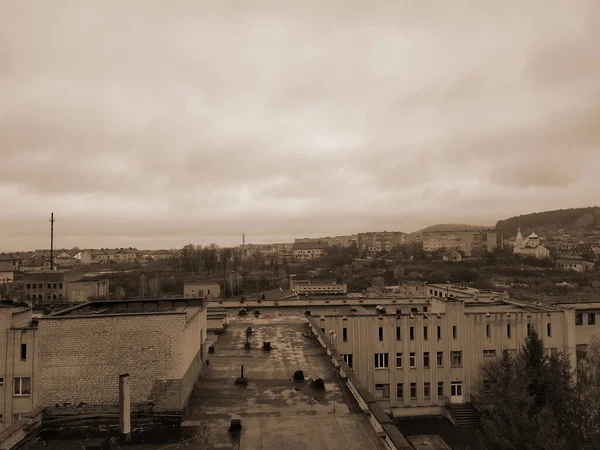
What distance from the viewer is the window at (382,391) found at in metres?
31.1

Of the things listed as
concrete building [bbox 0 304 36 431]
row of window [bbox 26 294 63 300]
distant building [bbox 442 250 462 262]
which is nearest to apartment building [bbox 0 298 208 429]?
concrete building [bbox 0 304 36 431]

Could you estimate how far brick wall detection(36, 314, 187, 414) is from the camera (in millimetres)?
14844

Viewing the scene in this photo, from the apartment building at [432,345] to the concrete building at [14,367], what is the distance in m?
18.2

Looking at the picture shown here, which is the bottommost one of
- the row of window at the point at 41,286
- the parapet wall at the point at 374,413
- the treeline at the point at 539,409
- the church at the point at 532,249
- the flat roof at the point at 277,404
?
the treeline at the point at 539,409

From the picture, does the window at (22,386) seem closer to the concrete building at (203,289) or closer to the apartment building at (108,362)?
the apartment building at (108,362)

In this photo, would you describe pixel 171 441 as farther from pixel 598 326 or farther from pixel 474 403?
pixel 598 326

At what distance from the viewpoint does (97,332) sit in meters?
15.0

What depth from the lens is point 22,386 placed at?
1838 cm

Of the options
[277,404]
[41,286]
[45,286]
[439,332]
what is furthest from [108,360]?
[41,286]

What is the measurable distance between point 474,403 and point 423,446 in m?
6.68

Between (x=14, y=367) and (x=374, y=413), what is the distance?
1457 centimetres

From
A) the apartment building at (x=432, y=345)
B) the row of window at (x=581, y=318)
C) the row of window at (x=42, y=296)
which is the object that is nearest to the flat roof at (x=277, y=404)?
the apartment building at (x=432, y=345)

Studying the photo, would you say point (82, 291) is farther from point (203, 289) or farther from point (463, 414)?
point (463, 414)

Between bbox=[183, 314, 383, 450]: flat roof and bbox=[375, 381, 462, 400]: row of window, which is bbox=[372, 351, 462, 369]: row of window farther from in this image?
bbox=[183, 314, 383, 450]: flat roof
